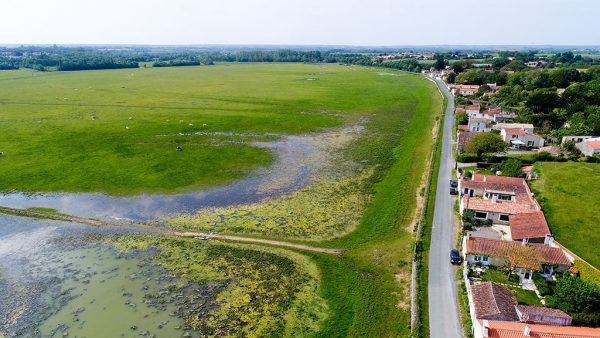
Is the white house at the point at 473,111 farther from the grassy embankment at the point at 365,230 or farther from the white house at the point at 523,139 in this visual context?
the grassy embankment at the point at 365,230

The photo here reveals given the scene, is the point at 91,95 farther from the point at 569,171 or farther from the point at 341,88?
the point at 569,171

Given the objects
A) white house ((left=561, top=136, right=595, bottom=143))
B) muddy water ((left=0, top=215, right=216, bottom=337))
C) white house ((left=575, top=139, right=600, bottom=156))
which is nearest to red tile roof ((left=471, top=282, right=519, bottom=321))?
muddy water ((left=0, top=215, right=216, bottom=337))

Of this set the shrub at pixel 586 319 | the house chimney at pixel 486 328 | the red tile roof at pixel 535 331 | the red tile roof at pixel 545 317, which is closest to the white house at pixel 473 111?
the shrub at pixel 586 319

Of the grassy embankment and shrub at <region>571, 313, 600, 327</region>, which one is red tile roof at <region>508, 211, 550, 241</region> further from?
Result: shrub at <region>571, 313, 600, 327</region>

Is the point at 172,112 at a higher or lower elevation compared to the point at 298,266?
higher

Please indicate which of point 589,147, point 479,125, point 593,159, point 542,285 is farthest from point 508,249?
point 479,125

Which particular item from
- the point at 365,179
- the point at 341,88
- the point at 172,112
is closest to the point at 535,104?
the point at 365,179
